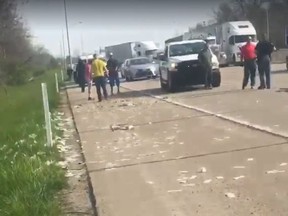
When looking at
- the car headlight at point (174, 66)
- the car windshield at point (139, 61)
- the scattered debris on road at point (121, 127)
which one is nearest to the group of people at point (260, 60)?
the car headlight at point (174, 66)

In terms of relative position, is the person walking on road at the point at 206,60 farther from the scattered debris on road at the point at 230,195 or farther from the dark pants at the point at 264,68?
the scattered debris on road at the point at 230,195

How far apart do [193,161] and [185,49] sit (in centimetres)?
1497

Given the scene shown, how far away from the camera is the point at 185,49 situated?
22359 mm

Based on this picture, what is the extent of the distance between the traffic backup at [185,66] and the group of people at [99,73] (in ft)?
8.18

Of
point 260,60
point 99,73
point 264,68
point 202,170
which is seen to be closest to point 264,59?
point 260,60

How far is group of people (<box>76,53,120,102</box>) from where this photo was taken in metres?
20.3

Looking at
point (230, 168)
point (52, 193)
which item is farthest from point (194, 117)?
point (52, 193)

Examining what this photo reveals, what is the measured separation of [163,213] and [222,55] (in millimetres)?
43579

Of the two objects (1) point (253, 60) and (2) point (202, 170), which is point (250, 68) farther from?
(2) point (202, 170)

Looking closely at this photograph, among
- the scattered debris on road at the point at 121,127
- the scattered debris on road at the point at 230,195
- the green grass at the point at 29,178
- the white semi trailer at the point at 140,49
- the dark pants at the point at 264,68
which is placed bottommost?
the scattered debris on road at the point at 230,195

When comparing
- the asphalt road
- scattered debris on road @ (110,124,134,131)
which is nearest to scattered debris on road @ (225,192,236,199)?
the asphalt road

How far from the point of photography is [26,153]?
29.6 feet

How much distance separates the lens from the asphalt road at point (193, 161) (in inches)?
225

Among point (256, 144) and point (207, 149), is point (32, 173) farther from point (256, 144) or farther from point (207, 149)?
point (256, 144)
